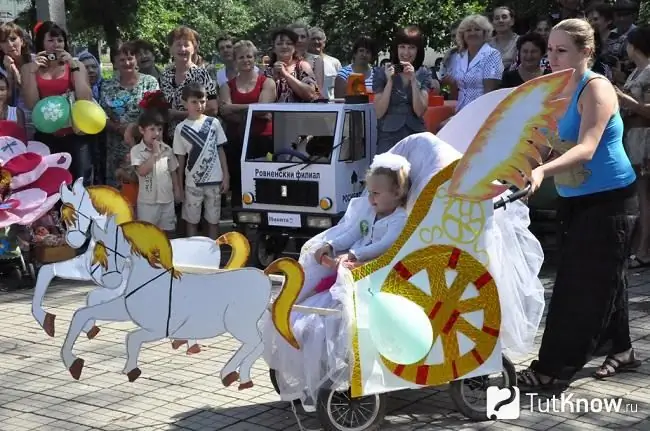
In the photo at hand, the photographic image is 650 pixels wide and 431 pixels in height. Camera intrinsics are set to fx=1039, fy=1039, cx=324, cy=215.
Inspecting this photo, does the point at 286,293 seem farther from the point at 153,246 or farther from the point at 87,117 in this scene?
the point at 87,117

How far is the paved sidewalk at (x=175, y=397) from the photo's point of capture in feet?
17.0

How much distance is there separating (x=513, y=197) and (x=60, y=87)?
545 cm

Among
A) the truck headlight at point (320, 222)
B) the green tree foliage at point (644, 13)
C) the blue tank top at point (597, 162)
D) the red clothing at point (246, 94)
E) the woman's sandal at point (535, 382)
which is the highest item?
the green tree foliage at point (644, 13)

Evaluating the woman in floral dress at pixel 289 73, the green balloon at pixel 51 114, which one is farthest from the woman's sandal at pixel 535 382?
the green balloon at pixel 51 114

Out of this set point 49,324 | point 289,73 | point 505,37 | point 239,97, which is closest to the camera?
point 49,324

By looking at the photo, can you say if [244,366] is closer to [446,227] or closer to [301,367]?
[301,367]

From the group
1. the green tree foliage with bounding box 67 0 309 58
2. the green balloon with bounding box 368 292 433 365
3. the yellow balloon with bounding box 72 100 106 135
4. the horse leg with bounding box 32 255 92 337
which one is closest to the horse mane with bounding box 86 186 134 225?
the horse leg with bounding box 32 255 92 337

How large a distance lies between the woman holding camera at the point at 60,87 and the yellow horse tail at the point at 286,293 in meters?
5.00

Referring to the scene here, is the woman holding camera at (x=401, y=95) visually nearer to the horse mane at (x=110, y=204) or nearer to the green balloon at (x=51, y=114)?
the green balloon at (x=51, y=114)

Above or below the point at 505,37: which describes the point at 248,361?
below

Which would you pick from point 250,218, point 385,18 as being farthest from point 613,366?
point 385,18

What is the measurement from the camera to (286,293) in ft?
15.1

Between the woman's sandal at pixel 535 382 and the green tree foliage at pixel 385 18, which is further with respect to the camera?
the green tree foliage at pixel 385 18

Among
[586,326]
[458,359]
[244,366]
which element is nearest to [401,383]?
[458,359]
